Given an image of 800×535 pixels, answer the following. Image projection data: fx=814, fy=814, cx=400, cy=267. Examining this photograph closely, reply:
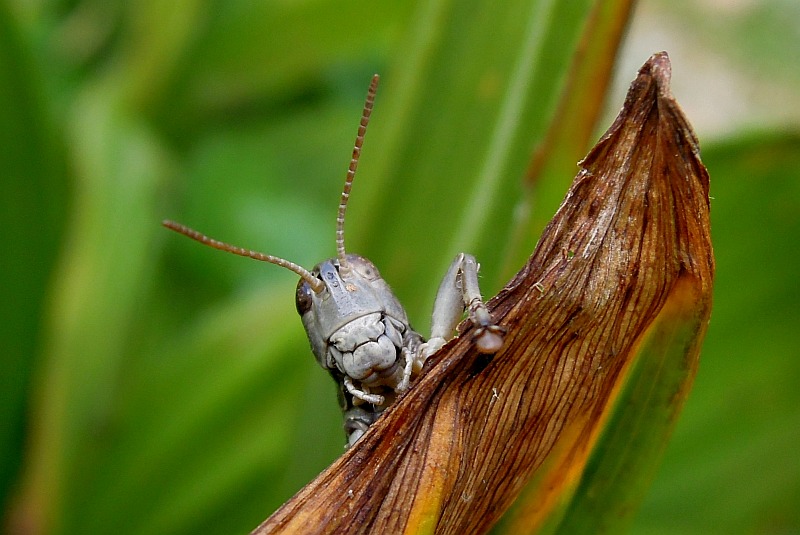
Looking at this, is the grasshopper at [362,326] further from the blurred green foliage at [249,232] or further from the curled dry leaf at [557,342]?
the curled dry leaf at [557,342]

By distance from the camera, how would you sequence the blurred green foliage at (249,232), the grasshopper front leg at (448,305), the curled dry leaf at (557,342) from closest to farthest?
the curled dry leaf at (557,342) → the grasshopper front leg at (448,305) → the blurred green foliage at (249,232)

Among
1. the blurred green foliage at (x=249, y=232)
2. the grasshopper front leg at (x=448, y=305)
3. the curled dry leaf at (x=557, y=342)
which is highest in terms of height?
the blurred green foliage at (x=249, y=232)

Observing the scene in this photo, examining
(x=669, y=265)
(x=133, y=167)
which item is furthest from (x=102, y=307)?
(x=669, y=265)

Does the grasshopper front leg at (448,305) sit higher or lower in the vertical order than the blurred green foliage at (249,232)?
lower

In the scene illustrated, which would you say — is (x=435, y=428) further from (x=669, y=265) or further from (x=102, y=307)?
(x=102, y=307)

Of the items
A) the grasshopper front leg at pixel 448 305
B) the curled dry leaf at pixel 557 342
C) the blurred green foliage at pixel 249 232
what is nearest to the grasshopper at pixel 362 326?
the grasshopper front leg at pixel 448 305
